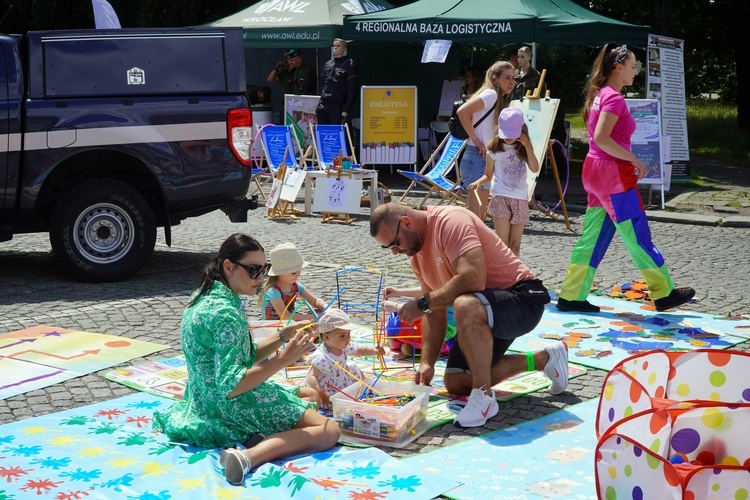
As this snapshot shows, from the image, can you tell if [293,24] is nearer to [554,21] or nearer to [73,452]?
[554,21]

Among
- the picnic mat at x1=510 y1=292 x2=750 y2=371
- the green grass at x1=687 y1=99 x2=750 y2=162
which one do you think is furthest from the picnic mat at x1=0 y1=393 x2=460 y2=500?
the green grass at x1=687 y1=99 x2=750 y2=162

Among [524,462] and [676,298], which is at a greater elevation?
[676,298]

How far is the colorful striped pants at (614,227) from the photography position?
23.8 ft

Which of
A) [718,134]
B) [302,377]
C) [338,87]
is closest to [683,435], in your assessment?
[302,377]

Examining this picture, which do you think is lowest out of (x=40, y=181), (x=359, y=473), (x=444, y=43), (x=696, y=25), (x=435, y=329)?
(x=359, y=473)

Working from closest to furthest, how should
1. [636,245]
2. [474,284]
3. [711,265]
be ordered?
1. [474,284]
2. [636,245]
3. [711,265]

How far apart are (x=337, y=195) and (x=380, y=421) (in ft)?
24.4

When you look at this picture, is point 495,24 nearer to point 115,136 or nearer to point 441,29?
point 441,29

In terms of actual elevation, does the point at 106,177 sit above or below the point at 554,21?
below

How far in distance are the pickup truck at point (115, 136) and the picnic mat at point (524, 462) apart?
431cm

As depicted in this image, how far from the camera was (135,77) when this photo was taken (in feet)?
27.5

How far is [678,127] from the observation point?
14.6 metres

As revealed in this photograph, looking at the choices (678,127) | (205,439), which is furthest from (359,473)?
(678,127)

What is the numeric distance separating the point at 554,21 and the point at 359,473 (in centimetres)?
1001
